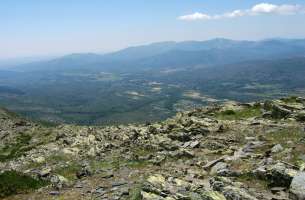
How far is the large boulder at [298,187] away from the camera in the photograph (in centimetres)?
1862

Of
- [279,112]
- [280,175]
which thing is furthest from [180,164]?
[279,112]

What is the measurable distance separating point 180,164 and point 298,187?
1055cm

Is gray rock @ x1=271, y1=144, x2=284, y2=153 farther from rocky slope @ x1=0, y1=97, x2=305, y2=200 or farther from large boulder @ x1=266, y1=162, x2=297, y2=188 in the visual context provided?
large boulder @ x1=266, y1=162, x2=297, y2=188

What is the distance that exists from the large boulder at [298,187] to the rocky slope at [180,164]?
0.05 m

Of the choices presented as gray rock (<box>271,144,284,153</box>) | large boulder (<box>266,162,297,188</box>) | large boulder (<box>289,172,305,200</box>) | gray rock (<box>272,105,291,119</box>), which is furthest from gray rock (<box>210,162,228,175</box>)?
gray rock (<box>272,105,291,119</box>)

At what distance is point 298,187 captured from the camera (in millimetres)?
18953

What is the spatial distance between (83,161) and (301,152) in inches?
690

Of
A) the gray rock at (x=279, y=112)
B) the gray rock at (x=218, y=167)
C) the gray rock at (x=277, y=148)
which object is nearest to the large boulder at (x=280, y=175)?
the gray rock at (x=218, y=167)

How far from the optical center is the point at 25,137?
221 ft

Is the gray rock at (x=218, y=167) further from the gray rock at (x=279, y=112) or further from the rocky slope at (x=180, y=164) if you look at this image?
the gray rock at (x=279, y=112)

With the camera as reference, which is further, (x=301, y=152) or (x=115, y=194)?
(x=301, y=152)

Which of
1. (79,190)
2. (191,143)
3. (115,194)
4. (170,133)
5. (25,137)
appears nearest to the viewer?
(115,194)

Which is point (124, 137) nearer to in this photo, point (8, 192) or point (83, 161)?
point (83, 161)

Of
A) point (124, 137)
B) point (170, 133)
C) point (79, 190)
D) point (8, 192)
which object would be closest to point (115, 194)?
point (79, 190)
